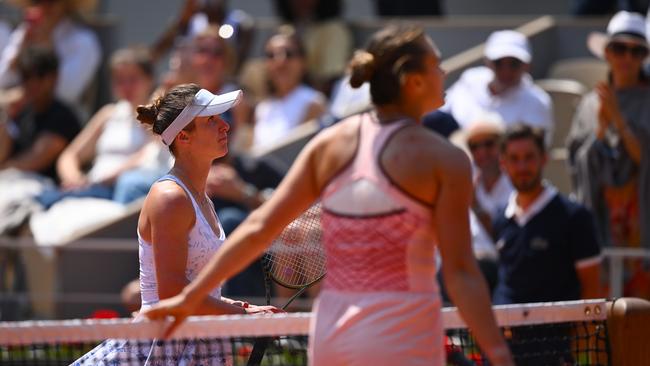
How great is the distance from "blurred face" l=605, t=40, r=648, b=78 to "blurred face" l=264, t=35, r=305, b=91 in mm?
2717

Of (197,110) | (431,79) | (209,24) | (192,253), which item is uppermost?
(431,79)

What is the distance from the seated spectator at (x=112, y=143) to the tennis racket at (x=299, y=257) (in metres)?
5.00

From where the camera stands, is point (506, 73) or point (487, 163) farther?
point (506, 73)

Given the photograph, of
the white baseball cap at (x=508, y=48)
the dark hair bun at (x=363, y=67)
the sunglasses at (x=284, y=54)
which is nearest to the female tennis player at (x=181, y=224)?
the dark hair bun at (x=363, y=67)

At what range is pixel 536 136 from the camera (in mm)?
7820

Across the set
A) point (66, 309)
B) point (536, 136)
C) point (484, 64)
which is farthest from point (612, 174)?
point (66, 309)

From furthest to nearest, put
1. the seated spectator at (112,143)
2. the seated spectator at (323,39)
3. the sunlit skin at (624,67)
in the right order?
1. the seated spectator at (323,39)
2. the seated spectator at (112,143)
3. the sunlit skin at (624,67)

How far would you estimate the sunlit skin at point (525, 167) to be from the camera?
7652mm

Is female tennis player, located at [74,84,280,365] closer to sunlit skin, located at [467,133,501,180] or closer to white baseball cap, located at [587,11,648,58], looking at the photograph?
sunlit skin, located at [467,133,501,180]

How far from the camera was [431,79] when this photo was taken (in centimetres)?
397

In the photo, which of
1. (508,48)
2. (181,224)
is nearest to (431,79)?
(181,224)

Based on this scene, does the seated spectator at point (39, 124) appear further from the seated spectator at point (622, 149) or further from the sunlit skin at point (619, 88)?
the sunlit skin at point (619, 88)

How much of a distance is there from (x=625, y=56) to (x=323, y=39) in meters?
3.35

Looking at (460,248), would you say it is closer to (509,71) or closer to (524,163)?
(524,163)
